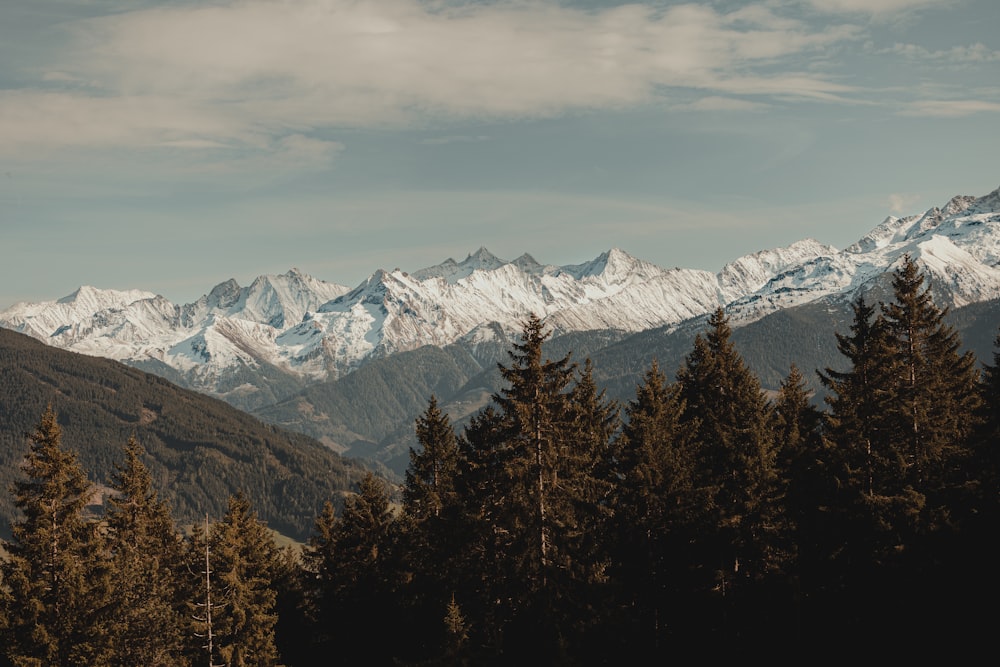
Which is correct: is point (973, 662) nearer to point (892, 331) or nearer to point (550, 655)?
point (892, 331)

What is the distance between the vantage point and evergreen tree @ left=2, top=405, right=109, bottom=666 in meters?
40.0

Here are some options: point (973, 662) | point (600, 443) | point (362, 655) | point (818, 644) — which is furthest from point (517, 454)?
point (362, 655)

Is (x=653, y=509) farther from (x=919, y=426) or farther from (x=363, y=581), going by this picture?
(x=363, y=581)

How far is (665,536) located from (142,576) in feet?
91.0

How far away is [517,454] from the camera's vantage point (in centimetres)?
3850

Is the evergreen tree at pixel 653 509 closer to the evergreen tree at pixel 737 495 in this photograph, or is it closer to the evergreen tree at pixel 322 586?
the evergreen tree at pixel 737 495

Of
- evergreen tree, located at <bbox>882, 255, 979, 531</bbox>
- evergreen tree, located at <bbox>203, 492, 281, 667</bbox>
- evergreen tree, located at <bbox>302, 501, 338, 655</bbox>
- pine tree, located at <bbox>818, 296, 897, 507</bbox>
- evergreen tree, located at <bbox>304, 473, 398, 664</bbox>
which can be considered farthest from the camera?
evergreen tree, located at <bbox>302, 501, 338, 655</bbox>

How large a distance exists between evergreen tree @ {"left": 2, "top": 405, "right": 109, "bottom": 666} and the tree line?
89 millimetres

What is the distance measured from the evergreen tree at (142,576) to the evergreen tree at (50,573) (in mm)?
1400

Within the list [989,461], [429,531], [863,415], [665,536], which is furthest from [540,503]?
[989,461]

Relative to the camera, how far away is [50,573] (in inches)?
1598

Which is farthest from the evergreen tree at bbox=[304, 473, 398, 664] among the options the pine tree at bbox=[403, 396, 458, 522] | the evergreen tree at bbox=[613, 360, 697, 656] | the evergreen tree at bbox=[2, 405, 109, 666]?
the evergreen tree at bbox=[2, 405, 109, 666]

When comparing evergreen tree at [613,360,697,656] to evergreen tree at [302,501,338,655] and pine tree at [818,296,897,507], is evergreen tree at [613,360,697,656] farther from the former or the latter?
evergreen tree at [302,501,338,655]

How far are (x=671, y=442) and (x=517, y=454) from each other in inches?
413
